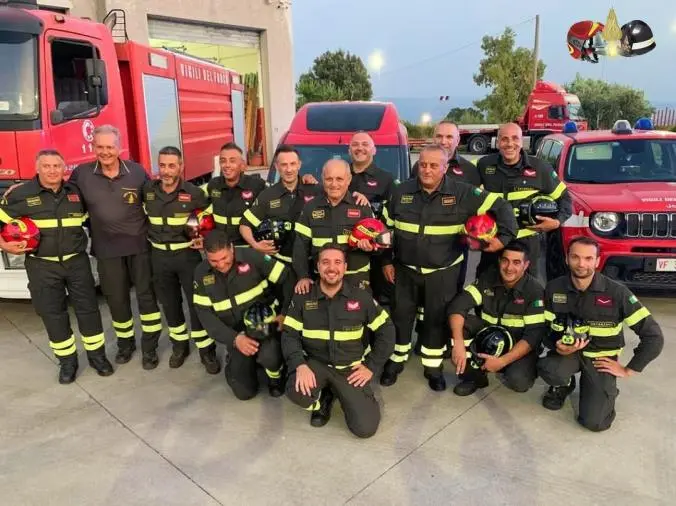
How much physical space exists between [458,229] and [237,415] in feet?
6.38

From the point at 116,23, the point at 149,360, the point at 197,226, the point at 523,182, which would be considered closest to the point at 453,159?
the point at 523,182

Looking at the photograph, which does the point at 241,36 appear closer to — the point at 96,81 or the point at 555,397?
the point at 96,81

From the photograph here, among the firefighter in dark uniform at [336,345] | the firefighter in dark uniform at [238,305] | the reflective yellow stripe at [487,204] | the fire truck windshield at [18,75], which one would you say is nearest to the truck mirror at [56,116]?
the fire truck windshield at [18,75]

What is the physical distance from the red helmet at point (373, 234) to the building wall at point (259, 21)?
11472 mm

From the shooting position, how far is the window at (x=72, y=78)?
5.00 m

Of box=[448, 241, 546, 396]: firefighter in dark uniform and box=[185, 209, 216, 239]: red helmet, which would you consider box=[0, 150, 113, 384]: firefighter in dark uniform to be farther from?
box=[448, 241, 546, 396]: firefighter in dark uniform

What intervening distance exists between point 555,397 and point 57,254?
11.8 feet

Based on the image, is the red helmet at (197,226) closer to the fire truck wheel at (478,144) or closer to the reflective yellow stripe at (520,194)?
the reflective yellow stripe at (520,194)

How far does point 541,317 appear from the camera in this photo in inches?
146

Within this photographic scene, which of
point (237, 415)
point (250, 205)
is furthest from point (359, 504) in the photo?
point (250, 205)

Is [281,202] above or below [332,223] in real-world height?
above

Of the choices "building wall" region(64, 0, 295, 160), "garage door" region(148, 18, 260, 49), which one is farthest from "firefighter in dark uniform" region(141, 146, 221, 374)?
"garage door" region(148, 18, 260, 49)

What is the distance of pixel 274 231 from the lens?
164 inches

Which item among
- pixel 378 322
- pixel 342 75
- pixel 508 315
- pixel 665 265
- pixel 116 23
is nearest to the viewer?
pixel 378 322
